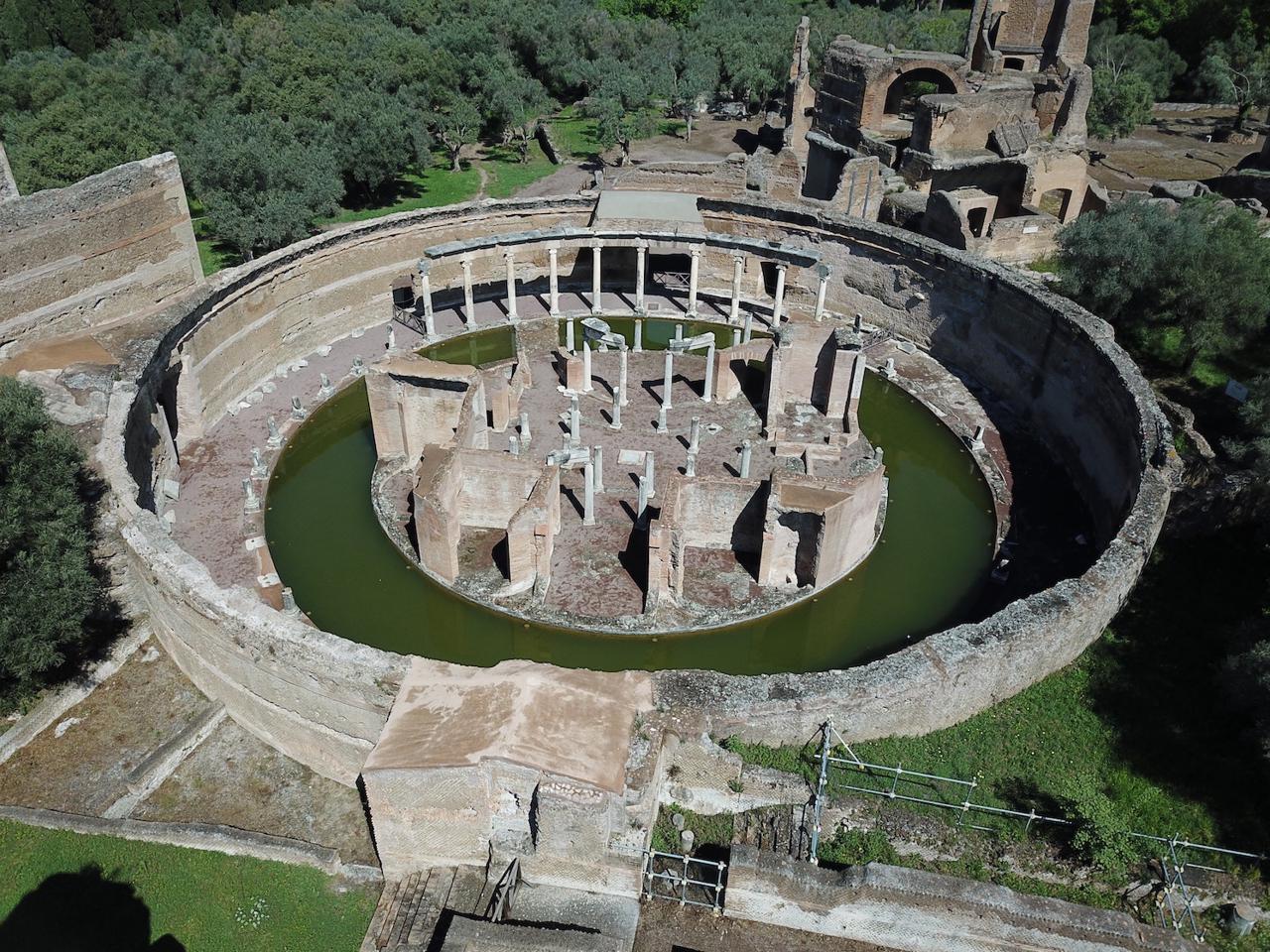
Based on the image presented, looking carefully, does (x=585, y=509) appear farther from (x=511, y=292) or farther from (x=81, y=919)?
(x=511, y=292)

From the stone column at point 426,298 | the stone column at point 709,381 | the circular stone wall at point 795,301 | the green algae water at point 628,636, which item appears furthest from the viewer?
the stone column at point 426,298

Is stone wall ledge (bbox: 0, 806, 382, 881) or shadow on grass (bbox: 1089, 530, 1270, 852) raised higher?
shadow on grass (bbox: 1089, 530, 1270, 852)

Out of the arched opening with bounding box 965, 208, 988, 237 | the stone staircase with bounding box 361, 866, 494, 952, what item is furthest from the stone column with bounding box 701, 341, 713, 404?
the arched opening with bounding box 965, 208, 988, 237

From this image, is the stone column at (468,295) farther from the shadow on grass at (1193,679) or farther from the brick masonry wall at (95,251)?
the shadow on grass at (1193,679)

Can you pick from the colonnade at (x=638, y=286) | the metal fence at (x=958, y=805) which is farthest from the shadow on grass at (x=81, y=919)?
the colonnade at (x=638, y=286)

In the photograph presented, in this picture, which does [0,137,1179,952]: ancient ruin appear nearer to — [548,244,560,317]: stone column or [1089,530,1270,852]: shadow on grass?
[548,244,560,317]: stone column

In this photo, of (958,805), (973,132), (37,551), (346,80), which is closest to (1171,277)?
(973,132)

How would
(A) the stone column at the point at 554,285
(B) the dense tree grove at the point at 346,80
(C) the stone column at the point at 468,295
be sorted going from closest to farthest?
(C) the stone column at the point at 468,295
(A) the stone column at the point at 554,285
(B) the dense tree grove at the point at 346,80
